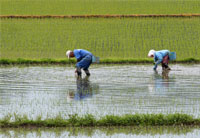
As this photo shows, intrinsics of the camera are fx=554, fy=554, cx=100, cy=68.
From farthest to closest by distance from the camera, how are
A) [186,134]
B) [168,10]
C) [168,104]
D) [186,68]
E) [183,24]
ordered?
[168,10], [183,24], [186,68], [168,104], [186,134]

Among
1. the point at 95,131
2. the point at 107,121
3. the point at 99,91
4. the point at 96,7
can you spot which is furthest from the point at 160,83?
the point at 96,7

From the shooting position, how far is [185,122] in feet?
33.8

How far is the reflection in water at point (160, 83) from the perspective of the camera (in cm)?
1463

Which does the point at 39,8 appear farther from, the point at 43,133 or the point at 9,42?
the point at 43,133

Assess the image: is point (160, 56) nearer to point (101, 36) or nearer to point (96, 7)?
point (101, 36)

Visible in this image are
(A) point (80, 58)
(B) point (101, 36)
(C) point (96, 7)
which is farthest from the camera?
(C) point (96, 7)

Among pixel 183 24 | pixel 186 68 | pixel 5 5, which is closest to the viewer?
pixel 186 68

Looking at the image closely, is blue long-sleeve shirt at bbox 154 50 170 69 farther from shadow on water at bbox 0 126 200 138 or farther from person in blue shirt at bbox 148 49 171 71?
shadow on water at bbox 0 126 200 138

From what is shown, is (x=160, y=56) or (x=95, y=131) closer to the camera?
(x=95, y=131)

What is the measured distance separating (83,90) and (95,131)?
490 centimetres

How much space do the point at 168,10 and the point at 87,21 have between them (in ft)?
18.8

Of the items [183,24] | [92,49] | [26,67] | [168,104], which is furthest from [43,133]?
[183,24]

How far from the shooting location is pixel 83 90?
48.4ft

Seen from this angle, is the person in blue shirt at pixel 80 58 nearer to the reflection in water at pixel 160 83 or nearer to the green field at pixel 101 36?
the reflection in water at pixel 160 83
